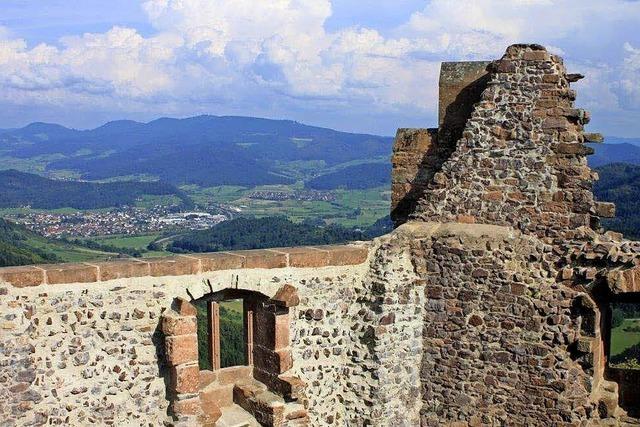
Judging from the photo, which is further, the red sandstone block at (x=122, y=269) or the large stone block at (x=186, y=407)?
the large stone block at (x=186, y=407)

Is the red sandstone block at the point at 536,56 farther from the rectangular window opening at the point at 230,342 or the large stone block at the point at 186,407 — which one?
the rectangular window opening at the point at 230,342

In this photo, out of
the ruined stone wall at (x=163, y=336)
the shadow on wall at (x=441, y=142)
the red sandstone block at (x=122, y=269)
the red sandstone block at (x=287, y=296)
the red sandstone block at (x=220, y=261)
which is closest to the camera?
the ruined stone wall at (x=163, y=336)

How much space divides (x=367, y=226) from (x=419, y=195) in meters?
101

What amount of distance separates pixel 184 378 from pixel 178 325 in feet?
2.30

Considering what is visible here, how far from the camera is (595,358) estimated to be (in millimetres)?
10367

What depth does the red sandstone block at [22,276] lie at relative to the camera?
342 inches

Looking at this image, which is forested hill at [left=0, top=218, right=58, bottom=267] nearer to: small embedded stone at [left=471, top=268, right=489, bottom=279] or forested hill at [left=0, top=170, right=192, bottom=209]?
small embedded stone at [left=471, top=268, right=489, bottom=279]

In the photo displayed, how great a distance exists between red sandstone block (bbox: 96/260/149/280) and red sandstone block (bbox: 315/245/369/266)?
2788mm

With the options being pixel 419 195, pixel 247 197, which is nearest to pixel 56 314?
pixel 419 195

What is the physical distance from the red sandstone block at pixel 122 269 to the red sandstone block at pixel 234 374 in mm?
2196

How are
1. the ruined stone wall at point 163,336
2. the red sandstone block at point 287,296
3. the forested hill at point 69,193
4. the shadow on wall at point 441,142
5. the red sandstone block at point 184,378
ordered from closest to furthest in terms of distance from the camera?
the ruined stone wall at point 163,336 → the red sandstone block at point 184,378 → the red sandstone block at point 287,296 → the shadow on wall at point 441,142 → the forested hill at point 69,193

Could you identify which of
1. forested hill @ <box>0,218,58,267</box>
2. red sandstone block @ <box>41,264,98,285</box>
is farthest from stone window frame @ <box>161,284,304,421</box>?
forested hill @ <box>0,218,58,267</box>

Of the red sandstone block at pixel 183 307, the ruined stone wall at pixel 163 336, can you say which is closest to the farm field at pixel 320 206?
the ruined stone wall at pixel 163 336

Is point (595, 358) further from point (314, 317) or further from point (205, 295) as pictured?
point (205, 295)
